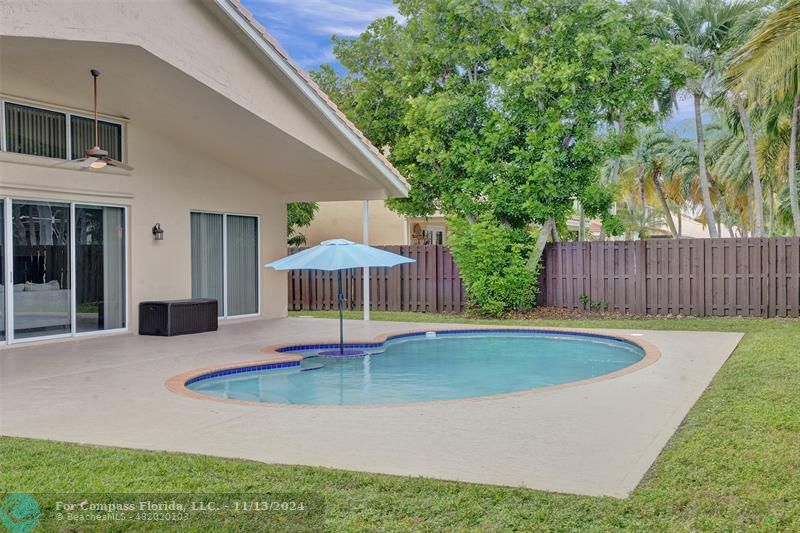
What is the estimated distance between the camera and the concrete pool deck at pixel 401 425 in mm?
4953

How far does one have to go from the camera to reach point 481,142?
680 inches

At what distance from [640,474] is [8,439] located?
4.89m

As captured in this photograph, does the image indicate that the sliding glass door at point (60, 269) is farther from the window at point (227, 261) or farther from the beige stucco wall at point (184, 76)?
the window at point (227, 261)

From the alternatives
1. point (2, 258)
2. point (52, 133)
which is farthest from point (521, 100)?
point (2, 258)

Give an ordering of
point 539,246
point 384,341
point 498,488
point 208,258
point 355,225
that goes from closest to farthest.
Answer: point 498,488 < point 384,341 < point 208,258 < point 539,246 < point 355,225

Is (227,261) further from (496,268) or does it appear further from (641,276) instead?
(641,276)

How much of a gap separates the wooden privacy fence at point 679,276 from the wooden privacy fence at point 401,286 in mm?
2560

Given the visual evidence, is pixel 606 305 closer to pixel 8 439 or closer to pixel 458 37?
pixel 458 37

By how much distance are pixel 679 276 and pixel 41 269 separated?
1349 centimetres

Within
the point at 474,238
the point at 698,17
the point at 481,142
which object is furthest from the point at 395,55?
the point at 698,17

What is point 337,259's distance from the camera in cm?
1067

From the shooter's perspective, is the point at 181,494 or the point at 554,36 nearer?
the point at 181,494

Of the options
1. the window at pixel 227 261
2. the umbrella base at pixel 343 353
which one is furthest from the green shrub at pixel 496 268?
the umbrella base at pixel 343 353

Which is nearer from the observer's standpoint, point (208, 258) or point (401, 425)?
point (401, 425)
